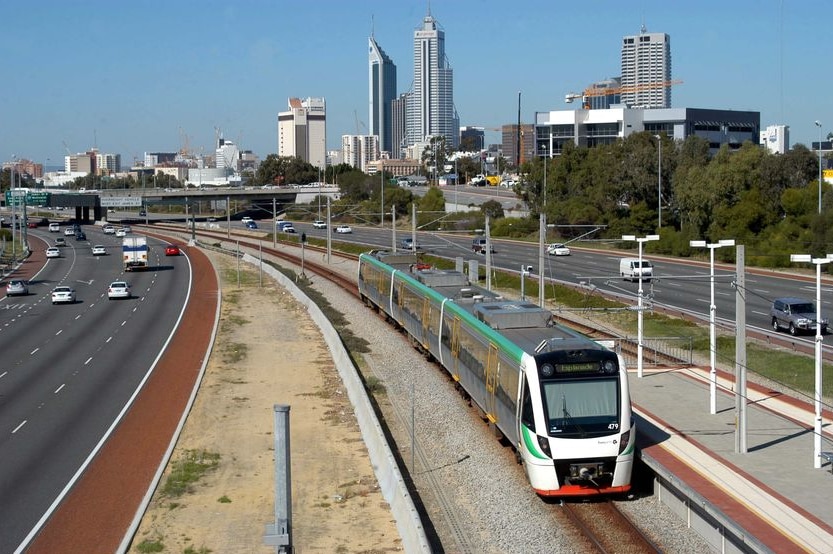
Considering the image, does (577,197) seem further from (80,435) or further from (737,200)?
(80,435)

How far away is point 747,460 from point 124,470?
13.4m

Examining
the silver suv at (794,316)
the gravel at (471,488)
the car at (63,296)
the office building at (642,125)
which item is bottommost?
the gravel at (471,488)

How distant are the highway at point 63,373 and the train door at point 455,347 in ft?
31.3

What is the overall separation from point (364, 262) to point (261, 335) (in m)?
8.31

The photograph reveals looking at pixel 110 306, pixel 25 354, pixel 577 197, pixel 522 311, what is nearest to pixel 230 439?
pixel 522 311

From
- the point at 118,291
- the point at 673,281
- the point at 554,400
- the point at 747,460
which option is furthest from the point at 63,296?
the point at 747,460

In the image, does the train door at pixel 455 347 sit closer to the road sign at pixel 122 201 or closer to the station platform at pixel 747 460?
the station platform at pixel 747 460

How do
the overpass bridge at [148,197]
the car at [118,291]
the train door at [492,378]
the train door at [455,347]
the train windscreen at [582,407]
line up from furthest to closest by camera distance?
the overpass bridge at [148,197]
the car at [118,291]
the train door at [455,347]
the train door at [492,378]
the train windscreen at [582,407]

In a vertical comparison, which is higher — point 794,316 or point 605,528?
point 794,316

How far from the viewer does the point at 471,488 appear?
20.6 metres

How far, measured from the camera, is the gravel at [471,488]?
17.4 meters

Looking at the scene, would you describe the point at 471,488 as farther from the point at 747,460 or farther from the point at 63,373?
the point at 63,373

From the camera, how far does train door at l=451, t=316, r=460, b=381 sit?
93.2ft

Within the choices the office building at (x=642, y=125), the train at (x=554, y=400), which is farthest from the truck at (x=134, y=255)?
the office building at (x=642, y=125)
